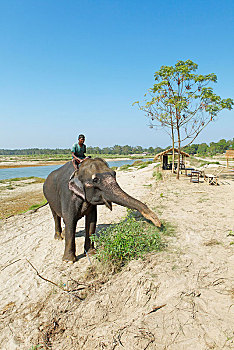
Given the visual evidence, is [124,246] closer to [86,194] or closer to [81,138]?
[86,194]

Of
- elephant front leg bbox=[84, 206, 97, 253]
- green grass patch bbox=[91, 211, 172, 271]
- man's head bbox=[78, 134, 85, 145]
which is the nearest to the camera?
green grass patch bbox=[91, 211, 172, 271]

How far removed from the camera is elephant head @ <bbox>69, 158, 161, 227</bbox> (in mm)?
3883

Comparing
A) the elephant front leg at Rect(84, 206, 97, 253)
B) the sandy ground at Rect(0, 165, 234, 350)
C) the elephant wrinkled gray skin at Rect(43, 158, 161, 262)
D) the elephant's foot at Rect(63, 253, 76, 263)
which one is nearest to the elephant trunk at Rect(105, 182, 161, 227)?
the elephant wrinkled gray skin at Rect(43, 158, 161, 262)

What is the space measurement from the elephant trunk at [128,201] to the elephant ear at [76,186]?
0.69 meters

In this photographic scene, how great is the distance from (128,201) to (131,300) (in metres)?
1.61

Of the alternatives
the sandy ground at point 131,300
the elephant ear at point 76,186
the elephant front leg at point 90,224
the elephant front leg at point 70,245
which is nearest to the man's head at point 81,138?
the elephant ear at point 76,186

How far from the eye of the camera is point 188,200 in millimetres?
9805

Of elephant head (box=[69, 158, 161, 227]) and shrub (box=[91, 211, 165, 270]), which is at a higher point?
elephant head (box=[69, 158, 161, 227])

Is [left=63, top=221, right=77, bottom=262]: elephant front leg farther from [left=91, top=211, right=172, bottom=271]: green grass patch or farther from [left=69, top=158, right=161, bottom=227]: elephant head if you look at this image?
[left=69, top=158, right=161, bottom=227]: elephant head

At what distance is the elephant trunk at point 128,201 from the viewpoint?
352 centimetres

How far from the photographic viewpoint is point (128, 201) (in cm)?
378

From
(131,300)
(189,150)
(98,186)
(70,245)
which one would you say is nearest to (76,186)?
(98,186)

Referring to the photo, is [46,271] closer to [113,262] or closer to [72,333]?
[113,262]

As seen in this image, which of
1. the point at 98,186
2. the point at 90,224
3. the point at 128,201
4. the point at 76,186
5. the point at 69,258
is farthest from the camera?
the point at 90,224
